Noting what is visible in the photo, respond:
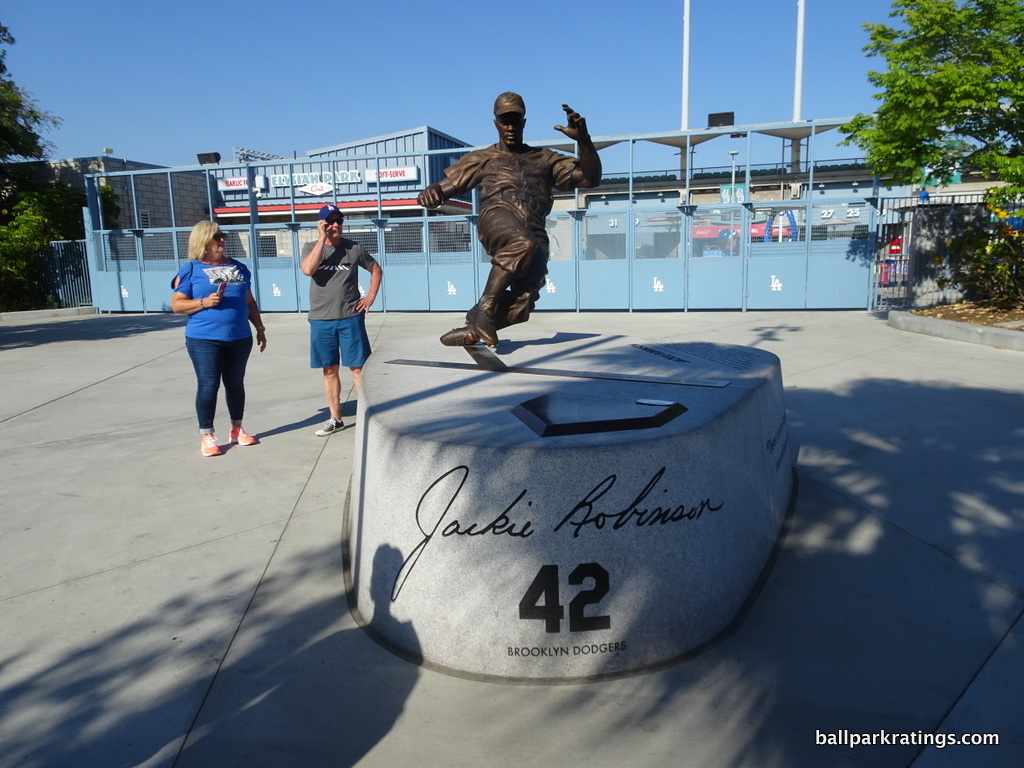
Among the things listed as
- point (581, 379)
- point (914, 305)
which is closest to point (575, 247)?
point (914, 305)

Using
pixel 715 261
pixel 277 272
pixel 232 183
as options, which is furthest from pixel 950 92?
pixel 232 183

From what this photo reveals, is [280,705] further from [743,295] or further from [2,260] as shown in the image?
[2,260]

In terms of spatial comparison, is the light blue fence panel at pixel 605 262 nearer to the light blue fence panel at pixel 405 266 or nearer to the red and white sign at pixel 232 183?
the light blue fence panel at pixel 405 266

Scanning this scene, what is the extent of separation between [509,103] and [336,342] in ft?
8.07

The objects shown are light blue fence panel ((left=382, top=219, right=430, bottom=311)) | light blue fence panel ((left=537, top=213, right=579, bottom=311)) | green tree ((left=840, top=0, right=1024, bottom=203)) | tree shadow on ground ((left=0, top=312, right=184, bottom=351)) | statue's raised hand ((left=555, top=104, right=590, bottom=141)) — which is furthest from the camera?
light blue fence panel ((left=382, top=219, right=430, bottom=311))

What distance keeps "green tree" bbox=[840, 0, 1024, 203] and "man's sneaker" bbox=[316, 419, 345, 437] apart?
10390 mm

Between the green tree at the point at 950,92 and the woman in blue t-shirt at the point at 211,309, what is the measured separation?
10960 millimetres

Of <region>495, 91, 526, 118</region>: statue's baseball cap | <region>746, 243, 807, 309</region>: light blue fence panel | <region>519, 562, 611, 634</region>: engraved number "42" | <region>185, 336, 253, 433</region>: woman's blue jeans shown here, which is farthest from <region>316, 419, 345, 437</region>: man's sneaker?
<region>746, 243, 807, 309</region>: light blue fence panel

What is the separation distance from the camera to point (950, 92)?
37.0ft

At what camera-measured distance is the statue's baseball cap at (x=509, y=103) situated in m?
5.13

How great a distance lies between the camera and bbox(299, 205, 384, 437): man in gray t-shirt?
20.0 ft

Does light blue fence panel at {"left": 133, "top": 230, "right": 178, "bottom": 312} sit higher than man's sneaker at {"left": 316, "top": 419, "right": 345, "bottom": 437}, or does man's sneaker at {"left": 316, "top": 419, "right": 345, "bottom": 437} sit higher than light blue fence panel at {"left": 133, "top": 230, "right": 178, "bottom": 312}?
light blue fence panel at {"left": 133, "top": 230, "right": 178, "bottom": 312}

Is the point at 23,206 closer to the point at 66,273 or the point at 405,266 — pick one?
the point at 66,273

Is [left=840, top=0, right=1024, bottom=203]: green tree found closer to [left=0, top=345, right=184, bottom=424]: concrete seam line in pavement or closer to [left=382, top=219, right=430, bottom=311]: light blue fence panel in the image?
[left=382, top=219, right=430, bottom=311]: light blue fence panel
